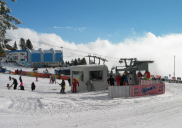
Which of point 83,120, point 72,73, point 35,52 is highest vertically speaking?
point 35,52

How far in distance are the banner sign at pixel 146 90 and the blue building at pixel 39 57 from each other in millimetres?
60949

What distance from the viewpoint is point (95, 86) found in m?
16.8

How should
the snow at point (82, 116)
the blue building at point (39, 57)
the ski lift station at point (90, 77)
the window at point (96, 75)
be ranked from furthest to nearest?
the blue building at point (39, 57)
the window at point (96, 75)
the ski lift station at point (90, 77)
the snow at point (82, 116)

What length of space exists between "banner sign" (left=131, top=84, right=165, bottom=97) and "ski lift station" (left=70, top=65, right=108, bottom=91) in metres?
4.80

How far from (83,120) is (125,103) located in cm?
411

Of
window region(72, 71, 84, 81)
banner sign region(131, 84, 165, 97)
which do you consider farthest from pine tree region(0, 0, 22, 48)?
banner sign region(131, 84, 165, 97)

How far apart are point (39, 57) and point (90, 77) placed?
5914 centimetres

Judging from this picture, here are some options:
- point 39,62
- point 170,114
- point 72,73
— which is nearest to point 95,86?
point 72,73

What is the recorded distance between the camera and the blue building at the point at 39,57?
A: 71.0m

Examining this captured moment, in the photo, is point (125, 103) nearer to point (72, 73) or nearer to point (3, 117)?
point (3, 117)

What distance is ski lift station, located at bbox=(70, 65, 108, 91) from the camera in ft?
54.2

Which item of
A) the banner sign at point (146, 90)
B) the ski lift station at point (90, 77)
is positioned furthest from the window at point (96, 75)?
the banner sign at point (146, 90)

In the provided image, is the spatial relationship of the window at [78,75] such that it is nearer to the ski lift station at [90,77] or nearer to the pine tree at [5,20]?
the ski lift station at [90,77]

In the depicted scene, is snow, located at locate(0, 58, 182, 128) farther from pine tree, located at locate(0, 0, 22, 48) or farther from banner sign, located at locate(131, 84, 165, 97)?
pine tree, located at locate(0, 0, 22, 48)
